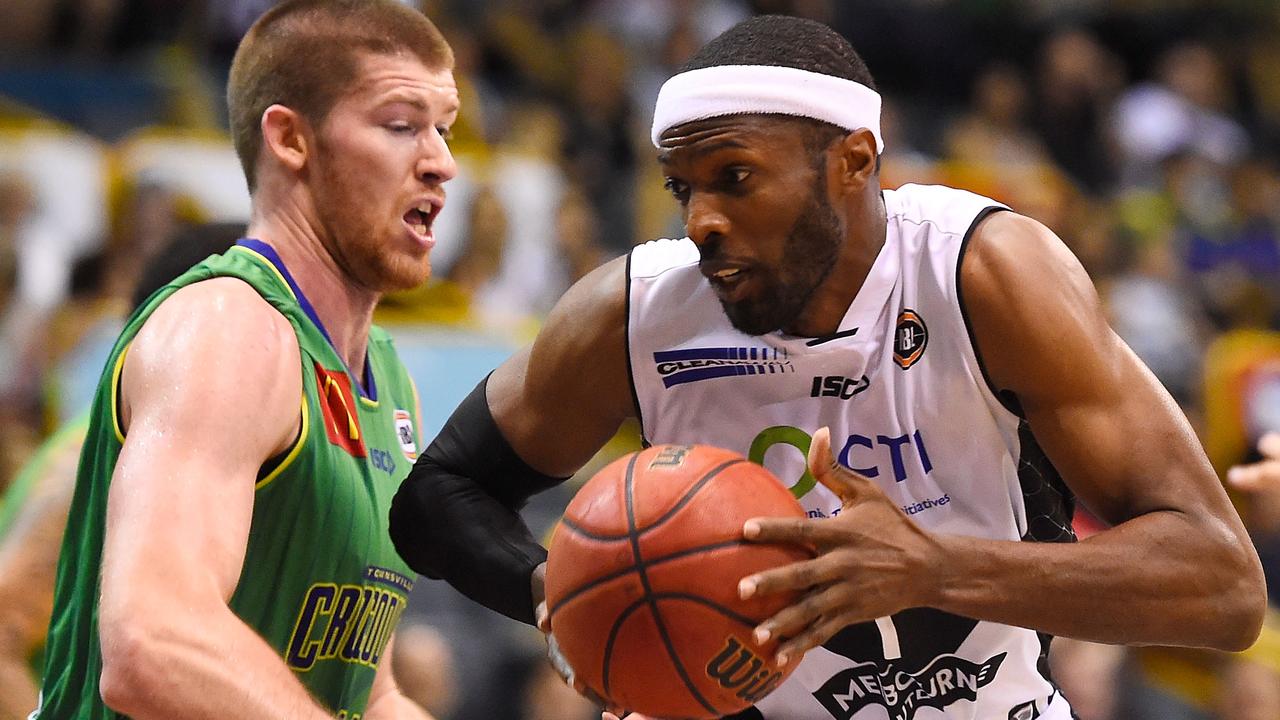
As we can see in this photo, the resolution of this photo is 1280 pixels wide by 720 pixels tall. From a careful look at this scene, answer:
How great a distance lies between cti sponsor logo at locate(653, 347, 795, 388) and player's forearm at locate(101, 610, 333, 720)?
1.08 meters

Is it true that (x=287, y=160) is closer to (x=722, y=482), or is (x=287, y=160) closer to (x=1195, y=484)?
(x=722, y=482)

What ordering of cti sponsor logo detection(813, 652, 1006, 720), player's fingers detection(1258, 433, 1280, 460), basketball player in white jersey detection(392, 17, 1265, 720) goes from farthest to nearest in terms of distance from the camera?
player's fingers detection(1258, 433, 1280, 460)
cti sponsor logo detection(813, 652, 1006, 720)
basketball player in white jersey detection(392, 17, 1265, 720)

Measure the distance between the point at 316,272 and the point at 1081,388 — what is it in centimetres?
169

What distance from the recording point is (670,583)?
263cm

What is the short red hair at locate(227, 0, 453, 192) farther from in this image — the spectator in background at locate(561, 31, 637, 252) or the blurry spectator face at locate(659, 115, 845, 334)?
the spectator in background at locate(561, 31, 637, 252)

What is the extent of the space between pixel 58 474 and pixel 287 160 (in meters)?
1.26

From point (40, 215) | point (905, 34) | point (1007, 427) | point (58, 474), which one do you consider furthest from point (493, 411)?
point (905, 34)

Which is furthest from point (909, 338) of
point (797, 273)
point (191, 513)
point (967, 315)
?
point (191, 513)

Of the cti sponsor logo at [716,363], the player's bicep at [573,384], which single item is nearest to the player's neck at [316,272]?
the player's bicep at [573,384]

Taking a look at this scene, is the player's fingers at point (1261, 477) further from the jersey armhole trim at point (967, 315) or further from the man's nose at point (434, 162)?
the man's nose at point (434, 162)

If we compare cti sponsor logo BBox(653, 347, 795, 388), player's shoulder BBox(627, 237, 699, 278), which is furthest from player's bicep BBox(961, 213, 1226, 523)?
player's shoulder BBox(627, 237, 699, 278)

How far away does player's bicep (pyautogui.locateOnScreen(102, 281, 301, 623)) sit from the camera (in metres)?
2.60

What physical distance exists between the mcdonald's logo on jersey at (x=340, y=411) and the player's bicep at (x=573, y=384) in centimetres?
30

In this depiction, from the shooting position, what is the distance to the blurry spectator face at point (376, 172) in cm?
350
